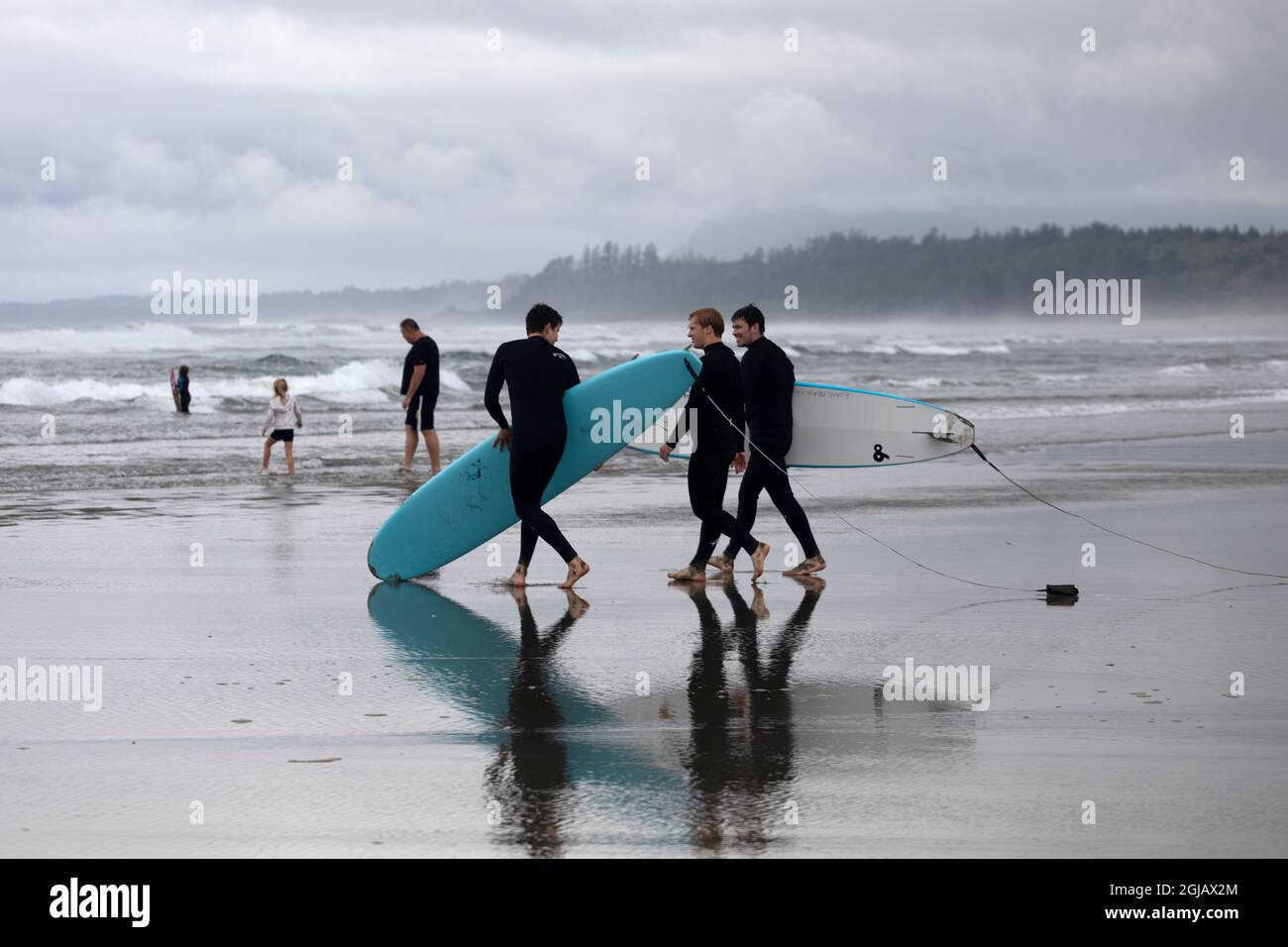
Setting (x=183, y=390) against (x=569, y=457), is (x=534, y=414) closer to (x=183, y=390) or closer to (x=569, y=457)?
(x=569, y=457)

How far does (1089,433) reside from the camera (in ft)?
71.8

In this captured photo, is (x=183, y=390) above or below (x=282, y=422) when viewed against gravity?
above

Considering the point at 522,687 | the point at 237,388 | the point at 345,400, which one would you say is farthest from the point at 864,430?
the point at 237,388

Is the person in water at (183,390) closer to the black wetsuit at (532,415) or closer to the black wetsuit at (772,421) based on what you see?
the black wetsuit at (532,415)

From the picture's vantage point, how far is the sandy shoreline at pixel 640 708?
423 centimetres

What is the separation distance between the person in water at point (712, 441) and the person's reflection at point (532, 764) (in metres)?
2.17

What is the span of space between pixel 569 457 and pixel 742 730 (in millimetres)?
4394

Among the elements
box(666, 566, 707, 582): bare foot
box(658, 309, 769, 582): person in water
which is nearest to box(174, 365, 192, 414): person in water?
box(658, 309, 769, 582): person in water

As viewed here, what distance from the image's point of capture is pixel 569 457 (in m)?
9.49

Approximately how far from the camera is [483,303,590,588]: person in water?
863 cm

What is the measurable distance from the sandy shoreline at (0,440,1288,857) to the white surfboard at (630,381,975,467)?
706 millimetres

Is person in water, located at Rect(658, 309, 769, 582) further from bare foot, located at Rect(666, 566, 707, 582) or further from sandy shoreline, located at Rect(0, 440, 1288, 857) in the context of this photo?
sandy shoreline, located at Rect(0, 440, 1288, 857)

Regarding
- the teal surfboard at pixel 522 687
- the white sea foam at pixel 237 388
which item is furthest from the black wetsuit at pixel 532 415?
A: the white sea foam at pixel 237 388
